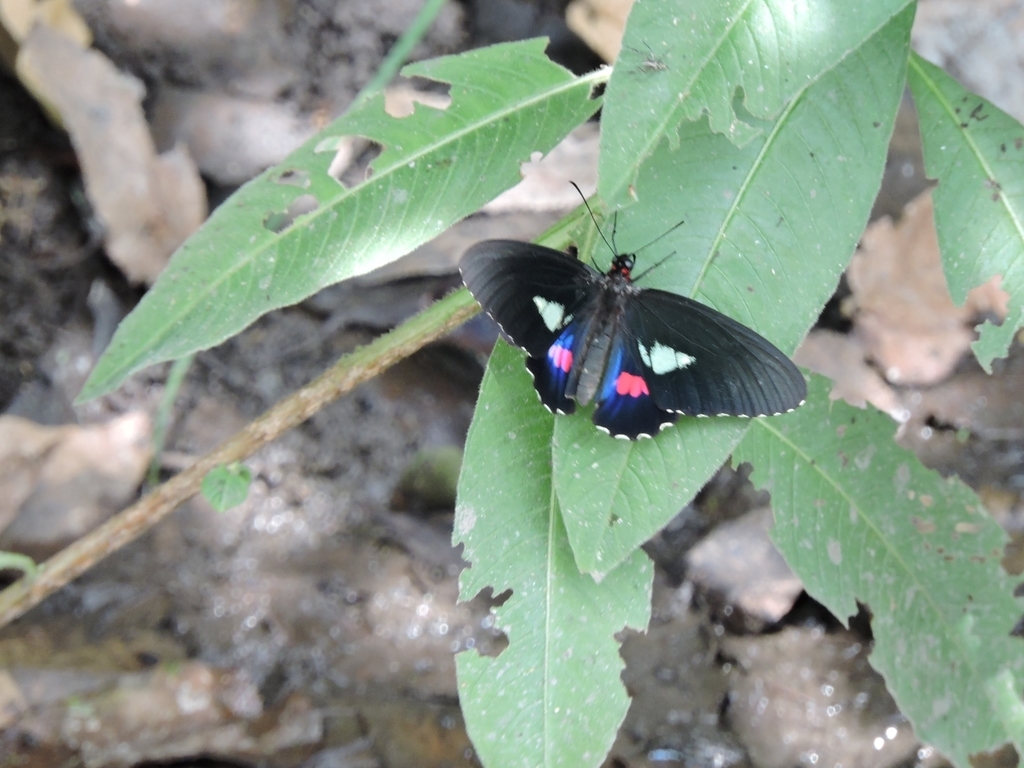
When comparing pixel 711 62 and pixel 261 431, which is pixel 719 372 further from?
pixel 261 431

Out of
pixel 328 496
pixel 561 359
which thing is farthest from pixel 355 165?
pixel 561 359

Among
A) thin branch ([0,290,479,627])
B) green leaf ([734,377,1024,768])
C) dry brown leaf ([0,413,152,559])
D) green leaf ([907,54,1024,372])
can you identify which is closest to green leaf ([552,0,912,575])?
green leaf ([907,54,1024,372])

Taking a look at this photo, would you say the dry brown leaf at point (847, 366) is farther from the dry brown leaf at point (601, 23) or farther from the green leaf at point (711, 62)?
the green leaf at point (711, 62)

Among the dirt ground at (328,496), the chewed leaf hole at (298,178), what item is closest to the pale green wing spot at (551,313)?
the chewed leaf hole at (298,178)

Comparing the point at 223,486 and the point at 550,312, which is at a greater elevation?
the point at 550,312

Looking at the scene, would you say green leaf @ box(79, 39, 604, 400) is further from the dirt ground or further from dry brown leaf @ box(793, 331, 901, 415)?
dry brown leaf @ box(793, 331, 901, 415)

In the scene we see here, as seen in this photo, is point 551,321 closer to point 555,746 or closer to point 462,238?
point 555,746
